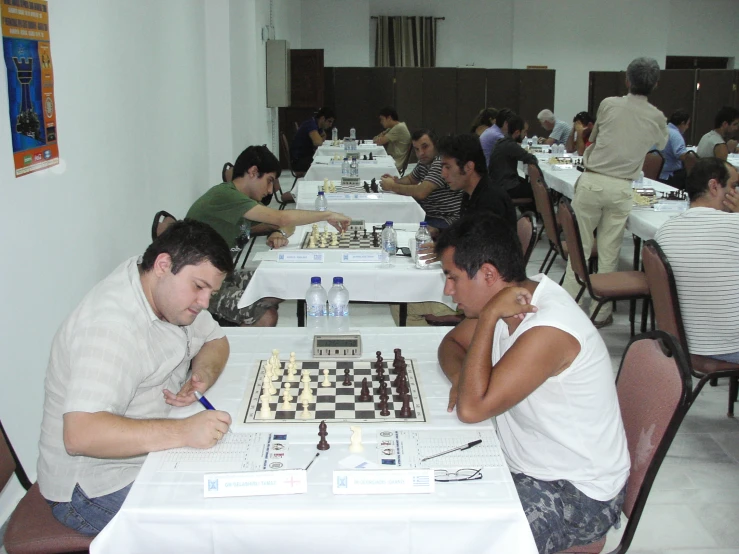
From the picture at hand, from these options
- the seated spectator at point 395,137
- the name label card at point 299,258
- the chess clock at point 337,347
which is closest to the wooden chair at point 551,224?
the name label card at point 299,258

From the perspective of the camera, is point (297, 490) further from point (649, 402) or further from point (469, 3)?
point (469, 3)

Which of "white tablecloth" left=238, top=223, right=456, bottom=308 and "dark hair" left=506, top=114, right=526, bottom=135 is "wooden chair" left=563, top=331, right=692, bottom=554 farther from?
"dark hair" left=506, top=114, right=526, bottom=135

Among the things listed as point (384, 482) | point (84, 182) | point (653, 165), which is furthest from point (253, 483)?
point (653, 165)

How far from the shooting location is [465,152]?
403 centimetres

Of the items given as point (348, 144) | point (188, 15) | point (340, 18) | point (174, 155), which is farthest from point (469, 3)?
point (174, 155)

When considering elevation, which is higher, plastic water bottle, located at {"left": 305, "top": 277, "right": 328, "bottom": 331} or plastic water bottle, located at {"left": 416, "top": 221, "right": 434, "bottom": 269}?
plastic water bottle, located at {"left": 416, "top": 221, "right": 434, "bottom": 269}

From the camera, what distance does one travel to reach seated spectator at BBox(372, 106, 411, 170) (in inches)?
417

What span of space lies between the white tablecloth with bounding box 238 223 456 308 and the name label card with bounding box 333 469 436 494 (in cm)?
187

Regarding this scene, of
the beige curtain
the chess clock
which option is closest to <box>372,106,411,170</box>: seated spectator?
the beige curtain

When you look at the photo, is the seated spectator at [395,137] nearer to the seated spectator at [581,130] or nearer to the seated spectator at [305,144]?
the seated spectator at [305,144]

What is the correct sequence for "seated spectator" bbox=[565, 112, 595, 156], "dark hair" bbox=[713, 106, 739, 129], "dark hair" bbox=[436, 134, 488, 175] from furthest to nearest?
"seated spectator" bbox=[565, 112, 595, 156] → "dark hair" bbox=[713, 106, 739, 129] → "dark hair" bbox=[436, 134, 488, 175]

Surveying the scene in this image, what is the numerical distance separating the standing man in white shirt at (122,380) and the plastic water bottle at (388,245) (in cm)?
165

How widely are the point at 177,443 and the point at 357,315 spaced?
339cm

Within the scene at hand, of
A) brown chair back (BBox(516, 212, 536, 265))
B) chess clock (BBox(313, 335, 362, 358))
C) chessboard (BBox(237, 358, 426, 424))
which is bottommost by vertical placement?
chessboard (BBox(237, 358, 426, 424))
